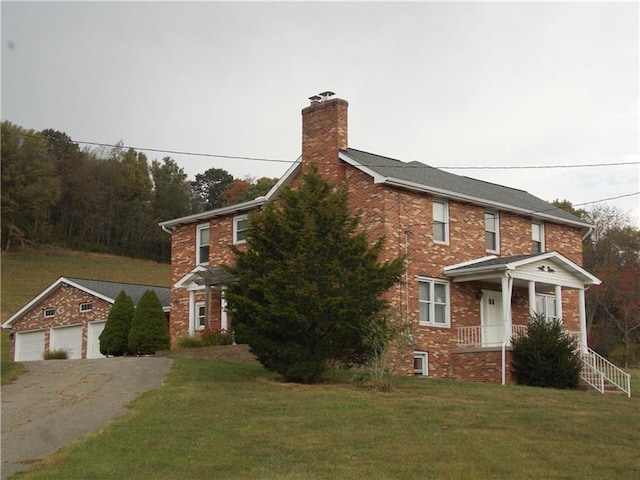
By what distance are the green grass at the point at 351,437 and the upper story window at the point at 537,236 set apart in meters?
12.7

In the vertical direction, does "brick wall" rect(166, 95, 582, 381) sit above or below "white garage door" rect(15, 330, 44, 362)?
above

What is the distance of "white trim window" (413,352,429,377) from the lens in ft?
88.1

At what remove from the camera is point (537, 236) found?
31.7m

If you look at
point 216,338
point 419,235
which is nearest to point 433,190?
point 419,235

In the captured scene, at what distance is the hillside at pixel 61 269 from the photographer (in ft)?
213

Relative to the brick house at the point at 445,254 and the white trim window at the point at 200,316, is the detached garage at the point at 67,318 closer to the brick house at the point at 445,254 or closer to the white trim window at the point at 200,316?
the white trim window at the point at 200,316

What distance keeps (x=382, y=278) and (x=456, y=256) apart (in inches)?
336

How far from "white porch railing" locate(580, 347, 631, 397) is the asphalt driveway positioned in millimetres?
11851

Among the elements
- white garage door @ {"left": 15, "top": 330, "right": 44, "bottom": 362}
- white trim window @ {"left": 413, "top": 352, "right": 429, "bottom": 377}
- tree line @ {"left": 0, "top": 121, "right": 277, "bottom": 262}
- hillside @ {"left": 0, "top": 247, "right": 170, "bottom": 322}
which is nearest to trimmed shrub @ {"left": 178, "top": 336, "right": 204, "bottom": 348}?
white trim window @ {"left": 413, "top": 352, "right": 429, "bottom": 377}

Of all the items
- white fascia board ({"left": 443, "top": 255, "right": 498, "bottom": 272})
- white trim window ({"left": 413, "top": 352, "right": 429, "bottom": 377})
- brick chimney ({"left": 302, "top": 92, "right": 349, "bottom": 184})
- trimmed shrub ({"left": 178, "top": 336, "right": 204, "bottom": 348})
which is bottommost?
white trim window ({"left": 413, "top": 352, "right": 429, "bottom": 377})

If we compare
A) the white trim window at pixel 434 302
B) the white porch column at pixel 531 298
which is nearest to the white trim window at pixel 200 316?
the white trim window at pixel 434 302

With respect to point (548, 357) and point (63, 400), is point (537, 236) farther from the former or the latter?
point (63, 400)

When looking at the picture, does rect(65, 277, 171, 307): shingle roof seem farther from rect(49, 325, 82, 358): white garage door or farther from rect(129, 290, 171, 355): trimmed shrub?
rect(129, 290, 171, 355): trimmed shrub

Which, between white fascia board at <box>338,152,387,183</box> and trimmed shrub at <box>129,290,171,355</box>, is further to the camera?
trimmed shrub at <box>129,290,171,355</box>
